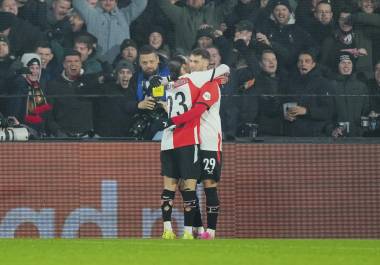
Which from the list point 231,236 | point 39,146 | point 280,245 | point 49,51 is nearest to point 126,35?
point 49,51

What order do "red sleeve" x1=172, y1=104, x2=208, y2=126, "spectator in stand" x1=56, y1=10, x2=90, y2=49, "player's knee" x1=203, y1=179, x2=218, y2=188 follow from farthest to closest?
"spectator in stand" x1=56, y1=10, x2=90, y2=49 < "player's knee" x1=203, y1=179, x2=218, y2=188 < "red sleeve" x1=172, y1=104, x2=208, y2=126

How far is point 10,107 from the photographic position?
42.8ft

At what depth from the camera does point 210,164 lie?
34.9ft

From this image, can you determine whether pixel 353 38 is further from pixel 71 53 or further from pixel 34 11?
pixel 34 11

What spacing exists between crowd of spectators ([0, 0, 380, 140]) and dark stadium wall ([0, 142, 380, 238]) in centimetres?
24

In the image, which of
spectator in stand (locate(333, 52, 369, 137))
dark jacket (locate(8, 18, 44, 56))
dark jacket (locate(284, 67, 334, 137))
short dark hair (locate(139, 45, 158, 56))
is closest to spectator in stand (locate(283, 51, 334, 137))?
dark jacket (locate(284, 67, 334, 137))

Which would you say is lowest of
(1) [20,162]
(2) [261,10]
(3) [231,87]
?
(1) [20,162]

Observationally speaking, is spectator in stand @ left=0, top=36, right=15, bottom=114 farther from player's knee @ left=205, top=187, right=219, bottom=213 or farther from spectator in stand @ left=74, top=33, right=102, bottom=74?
player's knee @ left=205, top=187, right=219, bottom=213

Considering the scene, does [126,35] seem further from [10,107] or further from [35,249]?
[35,249]

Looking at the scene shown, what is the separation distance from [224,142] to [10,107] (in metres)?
2.45

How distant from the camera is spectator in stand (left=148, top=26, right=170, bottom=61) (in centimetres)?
1354

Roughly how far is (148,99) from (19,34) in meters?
2.10

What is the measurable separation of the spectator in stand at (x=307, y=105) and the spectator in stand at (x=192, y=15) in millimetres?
1253

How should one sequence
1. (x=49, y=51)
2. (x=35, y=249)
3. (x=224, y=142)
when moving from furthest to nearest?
(x=49, y=51), (x=224, y=142), (x=35, y=249)
